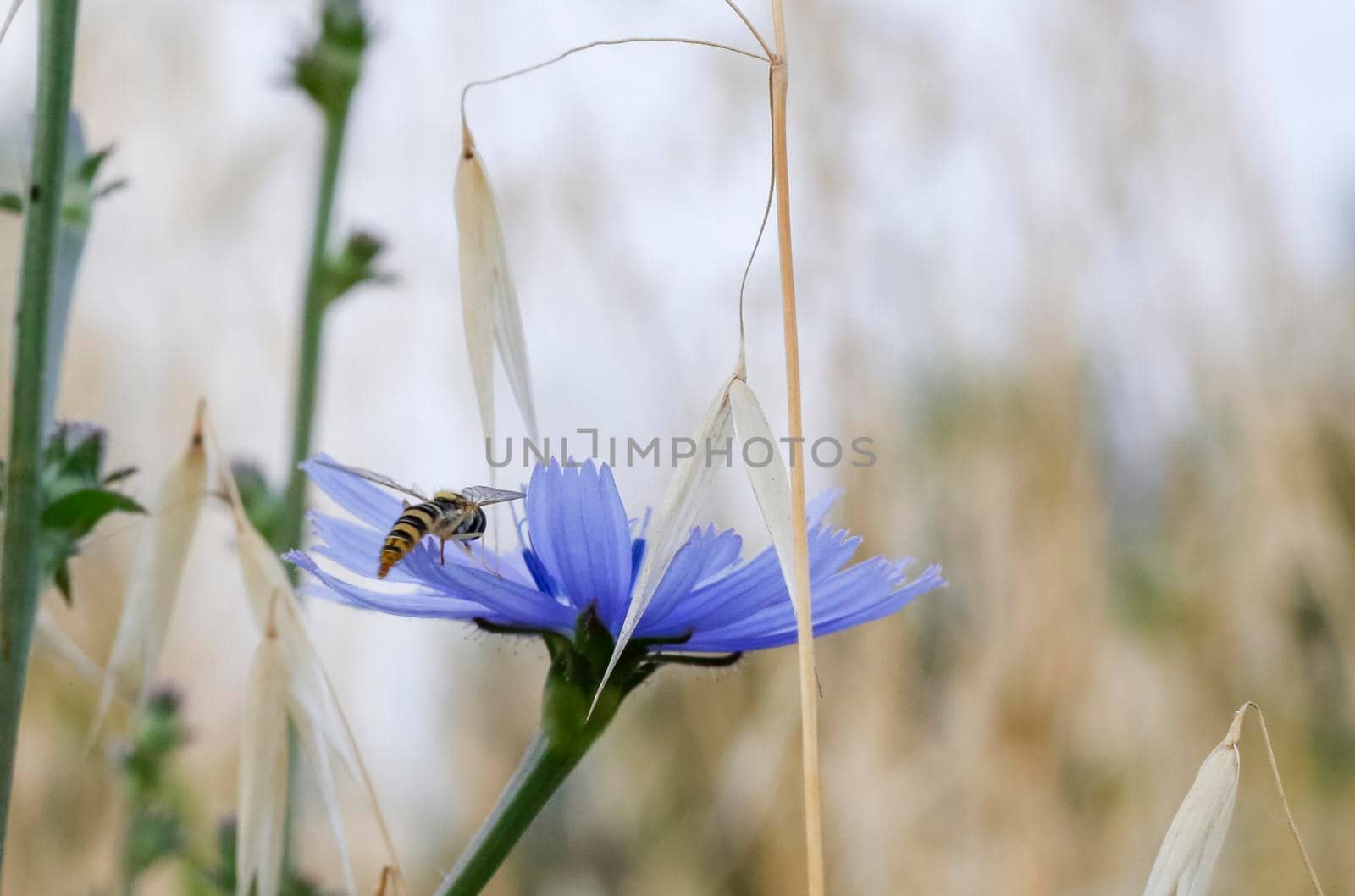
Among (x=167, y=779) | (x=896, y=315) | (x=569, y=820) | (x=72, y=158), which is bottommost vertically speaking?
(x=569, y=820)

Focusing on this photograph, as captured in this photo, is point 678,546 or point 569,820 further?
point 569,820

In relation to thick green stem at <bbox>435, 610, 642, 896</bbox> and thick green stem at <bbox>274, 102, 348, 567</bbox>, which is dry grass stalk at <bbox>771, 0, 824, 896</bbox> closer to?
thick green stem at <bbox>435, 610, 642, 896</bbox>

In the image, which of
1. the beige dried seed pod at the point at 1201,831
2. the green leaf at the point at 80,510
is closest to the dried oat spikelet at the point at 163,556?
the green leaf at the point at 80,510

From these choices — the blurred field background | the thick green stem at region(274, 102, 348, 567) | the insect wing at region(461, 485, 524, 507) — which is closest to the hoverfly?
the insect wing at region(461, 485, 524, 507)

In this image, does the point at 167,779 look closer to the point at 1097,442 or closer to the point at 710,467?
the point at 710,467

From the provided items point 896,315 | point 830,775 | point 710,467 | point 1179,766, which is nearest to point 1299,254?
point 896,315


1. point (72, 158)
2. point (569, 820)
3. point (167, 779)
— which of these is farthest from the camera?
point (569, 820)

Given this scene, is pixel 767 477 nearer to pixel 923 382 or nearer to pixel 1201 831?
pixel 1201 831
